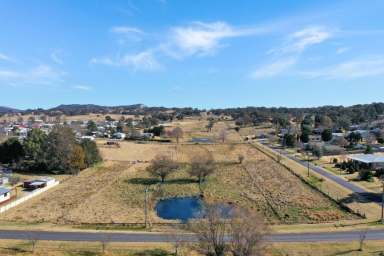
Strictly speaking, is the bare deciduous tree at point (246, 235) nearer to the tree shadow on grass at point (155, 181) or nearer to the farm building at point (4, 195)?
the farm building at point (4, 195)

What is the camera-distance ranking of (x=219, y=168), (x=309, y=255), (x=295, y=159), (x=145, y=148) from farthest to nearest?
(x=145, y=148) < (x=295, y=159) < (x=219, y=168) < (x=309, y=255)

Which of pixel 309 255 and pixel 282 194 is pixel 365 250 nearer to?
pixel 309 255

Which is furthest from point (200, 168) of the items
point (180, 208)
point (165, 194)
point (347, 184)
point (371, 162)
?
point (371, 162)

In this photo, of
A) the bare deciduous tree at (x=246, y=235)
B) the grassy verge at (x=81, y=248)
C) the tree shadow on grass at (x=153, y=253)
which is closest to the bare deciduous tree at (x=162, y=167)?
the grassy verge at (x=81, y=248)

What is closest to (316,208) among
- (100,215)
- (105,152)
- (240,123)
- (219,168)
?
(100,215)

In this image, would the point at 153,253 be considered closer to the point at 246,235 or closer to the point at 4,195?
the point at 246,235

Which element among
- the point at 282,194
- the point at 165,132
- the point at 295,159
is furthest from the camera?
the point at 165,132
